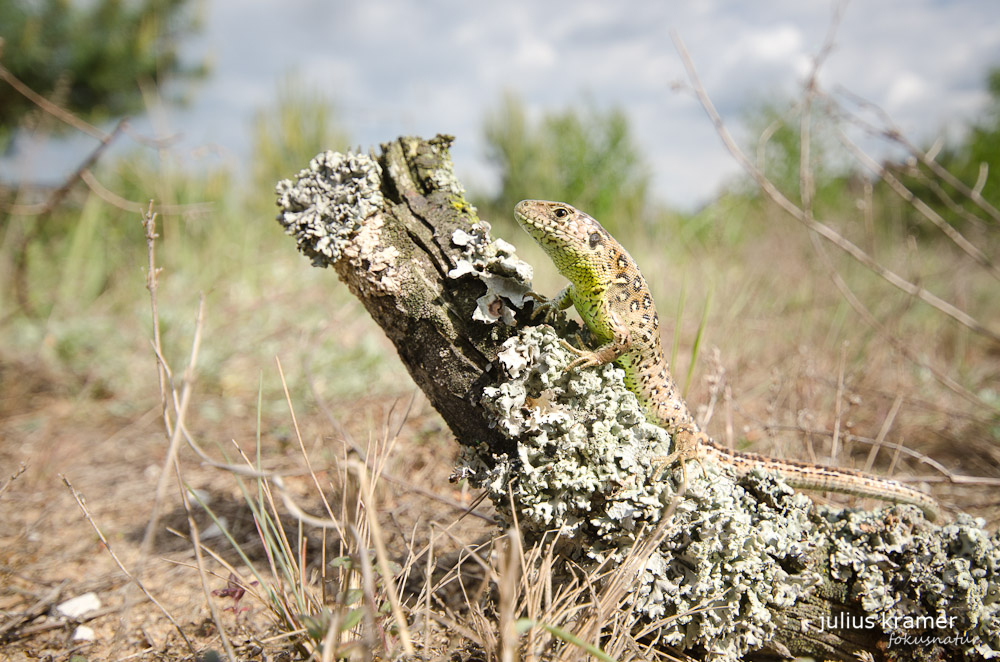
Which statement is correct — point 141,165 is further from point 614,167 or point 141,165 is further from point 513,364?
point 614,167

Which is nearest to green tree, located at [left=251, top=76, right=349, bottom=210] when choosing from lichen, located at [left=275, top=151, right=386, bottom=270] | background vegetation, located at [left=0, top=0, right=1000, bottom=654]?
background vegetation, located at [left=0, top=0, right=1000, bottom=654]

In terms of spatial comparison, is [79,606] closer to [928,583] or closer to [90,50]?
[928,583]

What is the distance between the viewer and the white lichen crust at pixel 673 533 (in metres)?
1.98

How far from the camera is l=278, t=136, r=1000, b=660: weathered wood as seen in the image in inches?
78.3

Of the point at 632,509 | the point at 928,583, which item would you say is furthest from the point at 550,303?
the point at 928,583

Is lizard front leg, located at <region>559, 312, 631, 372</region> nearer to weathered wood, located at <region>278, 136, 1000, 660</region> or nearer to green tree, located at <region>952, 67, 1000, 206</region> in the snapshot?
weathered wood, located at <region>278, 136, 1000, 660</region>

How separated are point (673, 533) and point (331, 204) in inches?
65.4

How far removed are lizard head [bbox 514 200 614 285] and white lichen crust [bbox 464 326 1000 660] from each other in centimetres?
41

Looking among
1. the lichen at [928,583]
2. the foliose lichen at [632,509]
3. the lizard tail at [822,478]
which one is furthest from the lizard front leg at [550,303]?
the lichen at [928,583]

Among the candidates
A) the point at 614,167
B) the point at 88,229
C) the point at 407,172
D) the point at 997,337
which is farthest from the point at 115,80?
the point at 997,337

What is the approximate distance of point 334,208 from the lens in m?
2.03

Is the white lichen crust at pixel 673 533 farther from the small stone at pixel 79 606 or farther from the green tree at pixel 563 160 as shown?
the green tree at pixel 563 160

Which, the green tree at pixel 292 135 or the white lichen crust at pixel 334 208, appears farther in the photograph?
the green tree at pixel 292 135

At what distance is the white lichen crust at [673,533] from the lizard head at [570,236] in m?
0.41
